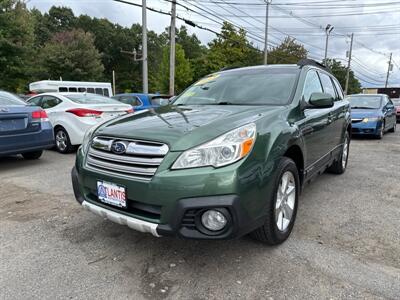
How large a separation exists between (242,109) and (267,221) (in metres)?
1.05

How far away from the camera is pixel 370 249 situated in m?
2.84

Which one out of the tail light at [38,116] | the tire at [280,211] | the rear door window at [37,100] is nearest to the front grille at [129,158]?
the tire at [280,211]

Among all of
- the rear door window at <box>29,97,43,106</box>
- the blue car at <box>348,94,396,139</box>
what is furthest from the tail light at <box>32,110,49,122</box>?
the blue car at <box>348,94,396,139</box>

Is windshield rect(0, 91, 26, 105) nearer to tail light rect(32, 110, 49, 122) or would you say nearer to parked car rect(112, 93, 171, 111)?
tail light rect(32, 110, 49, 122)

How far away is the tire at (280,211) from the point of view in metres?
2.51

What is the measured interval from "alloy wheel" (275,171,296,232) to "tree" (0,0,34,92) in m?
19.0

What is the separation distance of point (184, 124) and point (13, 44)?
19.1 metres

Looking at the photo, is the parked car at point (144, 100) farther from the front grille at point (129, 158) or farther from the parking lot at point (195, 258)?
the front grille at point (129, 158)

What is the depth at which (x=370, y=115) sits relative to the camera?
962 cm

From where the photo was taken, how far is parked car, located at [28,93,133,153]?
6.78 metres

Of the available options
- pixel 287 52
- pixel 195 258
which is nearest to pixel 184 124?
pixel 195 258

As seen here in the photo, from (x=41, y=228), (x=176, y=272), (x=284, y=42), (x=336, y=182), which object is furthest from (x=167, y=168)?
(x=284, y=42)

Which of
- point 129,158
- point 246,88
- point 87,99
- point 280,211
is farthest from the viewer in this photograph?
point 87,99

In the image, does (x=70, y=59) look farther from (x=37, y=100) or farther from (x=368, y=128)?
(x=368, y=128)
